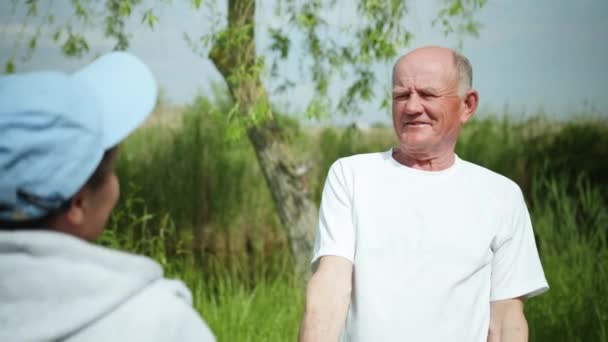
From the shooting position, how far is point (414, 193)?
2.06 meters

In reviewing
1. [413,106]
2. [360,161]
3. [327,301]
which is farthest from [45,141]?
[413,106]

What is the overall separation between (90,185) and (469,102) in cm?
139

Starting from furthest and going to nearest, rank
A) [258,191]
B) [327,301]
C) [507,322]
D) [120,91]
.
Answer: [258,191] → [507,322] → [327,301] → [120,91]

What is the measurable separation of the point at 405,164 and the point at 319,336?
52cm

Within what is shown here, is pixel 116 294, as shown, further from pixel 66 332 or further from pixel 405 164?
pixel 405 164

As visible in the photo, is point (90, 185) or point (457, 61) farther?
point (457, 61)

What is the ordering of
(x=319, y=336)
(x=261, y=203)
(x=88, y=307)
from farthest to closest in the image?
1. (x=261, y=203)
2. (x=319, y=336)
3. (x=88, y=307)

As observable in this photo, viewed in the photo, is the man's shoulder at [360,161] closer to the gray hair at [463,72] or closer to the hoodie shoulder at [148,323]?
the gray hair at [463,72]

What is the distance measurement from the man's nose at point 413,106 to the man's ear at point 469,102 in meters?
0.16

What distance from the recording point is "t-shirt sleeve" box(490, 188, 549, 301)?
2066mm

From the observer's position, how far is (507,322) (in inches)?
81.4

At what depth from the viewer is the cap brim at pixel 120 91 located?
43.9 inches

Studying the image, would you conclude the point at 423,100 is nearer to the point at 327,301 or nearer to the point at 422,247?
the point at 422,247

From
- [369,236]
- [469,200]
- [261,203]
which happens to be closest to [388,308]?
[369,236]
